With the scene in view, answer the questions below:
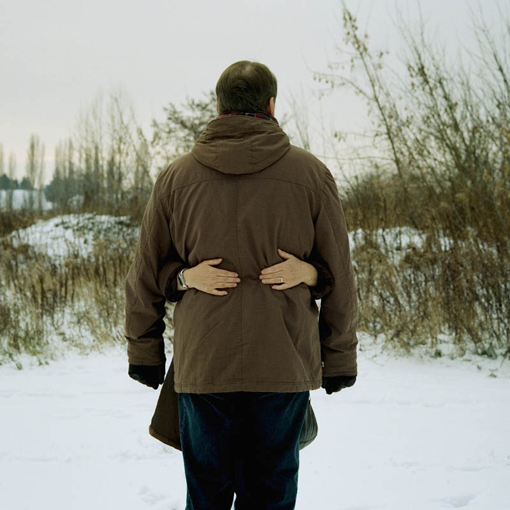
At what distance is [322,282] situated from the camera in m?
1.84

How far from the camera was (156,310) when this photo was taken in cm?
194

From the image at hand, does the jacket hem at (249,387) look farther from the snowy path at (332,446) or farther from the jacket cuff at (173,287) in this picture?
the snowy path at (332,446)

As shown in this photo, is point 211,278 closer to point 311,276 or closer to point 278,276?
point 278,276

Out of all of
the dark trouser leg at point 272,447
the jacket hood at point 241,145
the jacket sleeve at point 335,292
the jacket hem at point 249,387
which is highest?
the jacket hood at point 241,145

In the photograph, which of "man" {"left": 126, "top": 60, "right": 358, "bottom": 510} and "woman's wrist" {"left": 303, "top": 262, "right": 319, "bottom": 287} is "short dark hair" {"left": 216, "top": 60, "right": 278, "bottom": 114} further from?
"woman's wrist" {"left": 303, "top": 262, "right": 319, "bottom": 287}

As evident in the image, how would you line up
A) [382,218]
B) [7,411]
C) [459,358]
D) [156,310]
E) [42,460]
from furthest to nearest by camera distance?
1. [382,218]
2. [459,358]
3. [7,411]
4. [42,460]
5. [156,310]

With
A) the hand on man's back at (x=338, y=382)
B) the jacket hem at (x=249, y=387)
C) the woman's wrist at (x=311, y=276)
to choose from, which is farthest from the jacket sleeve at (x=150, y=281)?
the hand on man's back at (x=338, y=382)

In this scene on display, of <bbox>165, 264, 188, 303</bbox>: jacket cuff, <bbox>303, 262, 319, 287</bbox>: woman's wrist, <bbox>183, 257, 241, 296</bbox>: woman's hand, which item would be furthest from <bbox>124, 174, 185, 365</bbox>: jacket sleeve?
<bbox>303, 262, 319, 287</bbox>: woman's wrist

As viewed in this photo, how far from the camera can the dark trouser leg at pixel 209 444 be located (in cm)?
174

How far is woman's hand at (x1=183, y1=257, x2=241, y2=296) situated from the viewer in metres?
1.69

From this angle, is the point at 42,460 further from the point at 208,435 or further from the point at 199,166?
the point at 199,166

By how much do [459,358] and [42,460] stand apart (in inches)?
145

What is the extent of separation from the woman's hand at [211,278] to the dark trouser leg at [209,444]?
337 millimetres

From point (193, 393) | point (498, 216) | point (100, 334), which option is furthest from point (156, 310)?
point (498, 216)
